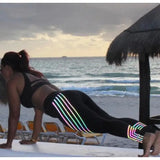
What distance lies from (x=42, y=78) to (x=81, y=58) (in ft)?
81.9

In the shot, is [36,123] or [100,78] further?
[100,78]

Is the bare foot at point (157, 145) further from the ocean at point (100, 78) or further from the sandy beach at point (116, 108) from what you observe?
the ocean at point (100, 78)

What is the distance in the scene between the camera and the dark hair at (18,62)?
5.65ft

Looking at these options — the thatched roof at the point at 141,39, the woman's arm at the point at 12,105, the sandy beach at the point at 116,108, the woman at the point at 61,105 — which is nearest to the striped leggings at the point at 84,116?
the woman at the point at 61,105

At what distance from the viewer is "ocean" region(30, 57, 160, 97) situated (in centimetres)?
1611

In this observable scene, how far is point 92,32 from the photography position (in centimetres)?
1903

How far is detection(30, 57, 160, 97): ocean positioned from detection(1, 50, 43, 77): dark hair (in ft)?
45.5

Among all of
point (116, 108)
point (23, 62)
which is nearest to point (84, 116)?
point (23, 62)

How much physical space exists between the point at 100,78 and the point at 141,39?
13.8 metres

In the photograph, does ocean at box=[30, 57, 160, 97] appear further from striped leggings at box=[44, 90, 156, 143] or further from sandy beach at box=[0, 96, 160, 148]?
striped leggings at box=[44, 90, 156, 143]

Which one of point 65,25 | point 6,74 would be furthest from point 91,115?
point 65,25

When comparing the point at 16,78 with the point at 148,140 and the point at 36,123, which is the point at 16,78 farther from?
the point at 148,140

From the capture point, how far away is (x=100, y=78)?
59.9ft

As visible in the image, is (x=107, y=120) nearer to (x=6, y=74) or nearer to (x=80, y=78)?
(x=6, y=74)
